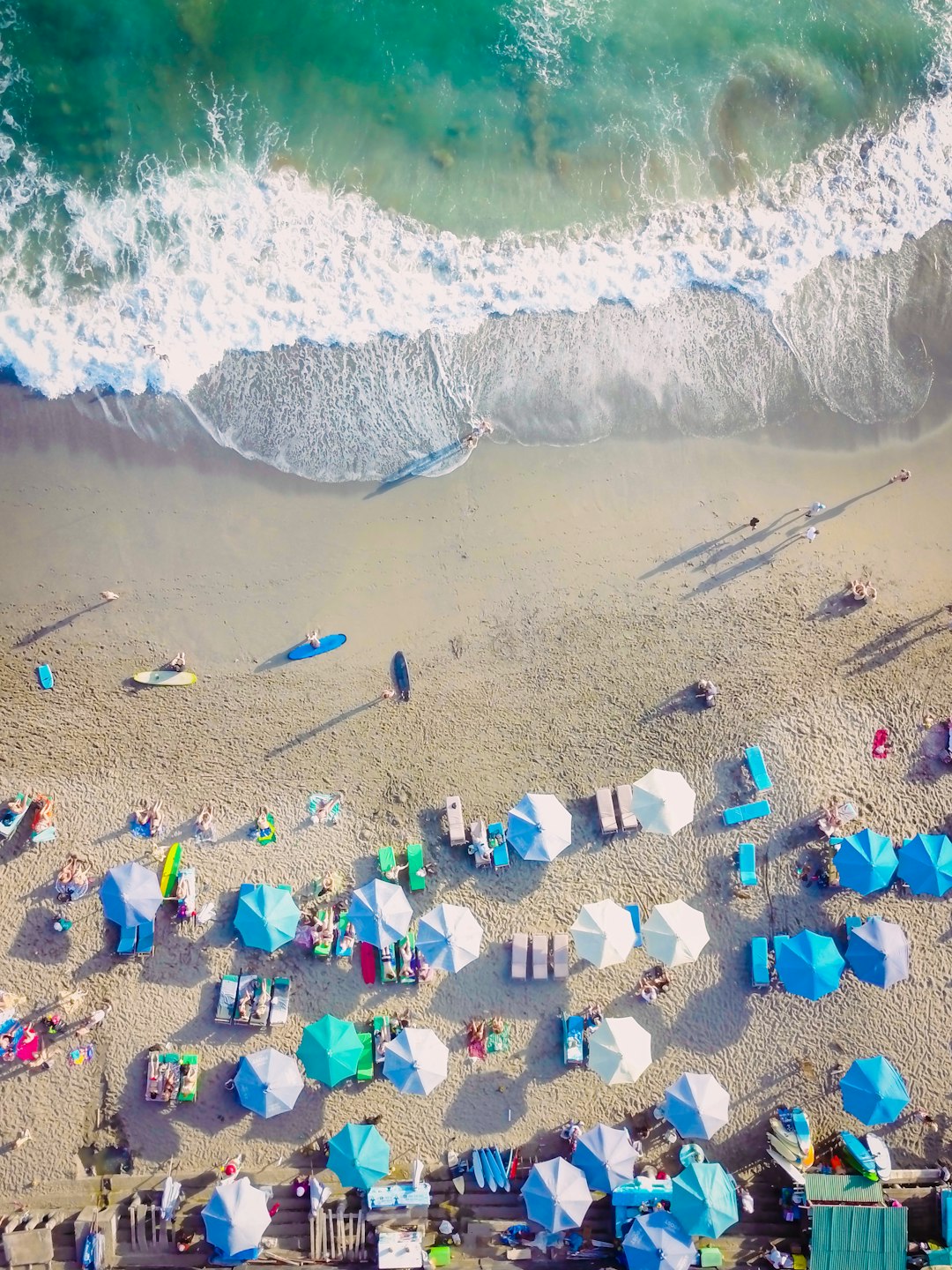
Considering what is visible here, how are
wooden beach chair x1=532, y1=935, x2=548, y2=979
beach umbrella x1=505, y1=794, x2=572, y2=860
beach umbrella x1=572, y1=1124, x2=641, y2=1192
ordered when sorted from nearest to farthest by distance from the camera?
beach umbrella x1=572, y1=1124, x2=641, y2=1192 < beach umbrella x1=505, y1=794, x2=572, y2=860 < wooden beach chair x1=532, y1=935, x2=548, y2=979

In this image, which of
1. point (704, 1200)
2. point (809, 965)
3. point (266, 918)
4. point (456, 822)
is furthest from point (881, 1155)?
point (266, 918)

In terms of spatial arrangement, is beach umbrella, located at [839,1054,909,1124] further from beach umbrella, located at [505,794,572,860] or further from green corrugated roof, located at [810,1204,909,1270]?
beach umbrella, located at [505,794,572,860]

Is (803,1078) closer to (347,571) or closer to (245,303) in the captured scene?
(347,571)

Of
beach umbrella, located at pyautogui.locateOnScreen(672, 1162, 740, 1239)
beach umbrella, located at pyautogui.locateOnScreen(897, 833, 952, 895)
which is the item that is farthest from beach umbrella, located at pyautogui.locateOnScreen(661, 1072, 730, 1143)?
beach umbrella, located at pyautogui.locateOnScreen(897, 833, 952, 895)

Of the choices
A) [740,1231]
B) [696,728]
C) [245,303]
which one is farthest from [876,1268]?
[245,303]

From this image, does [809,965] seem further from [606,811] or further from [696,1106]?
[606,811]

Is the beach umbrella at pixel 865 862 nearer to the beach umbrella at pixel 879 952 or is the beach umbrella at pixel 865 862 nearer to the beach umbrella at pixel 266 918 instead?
the beach umbrella at pixel 879 952
